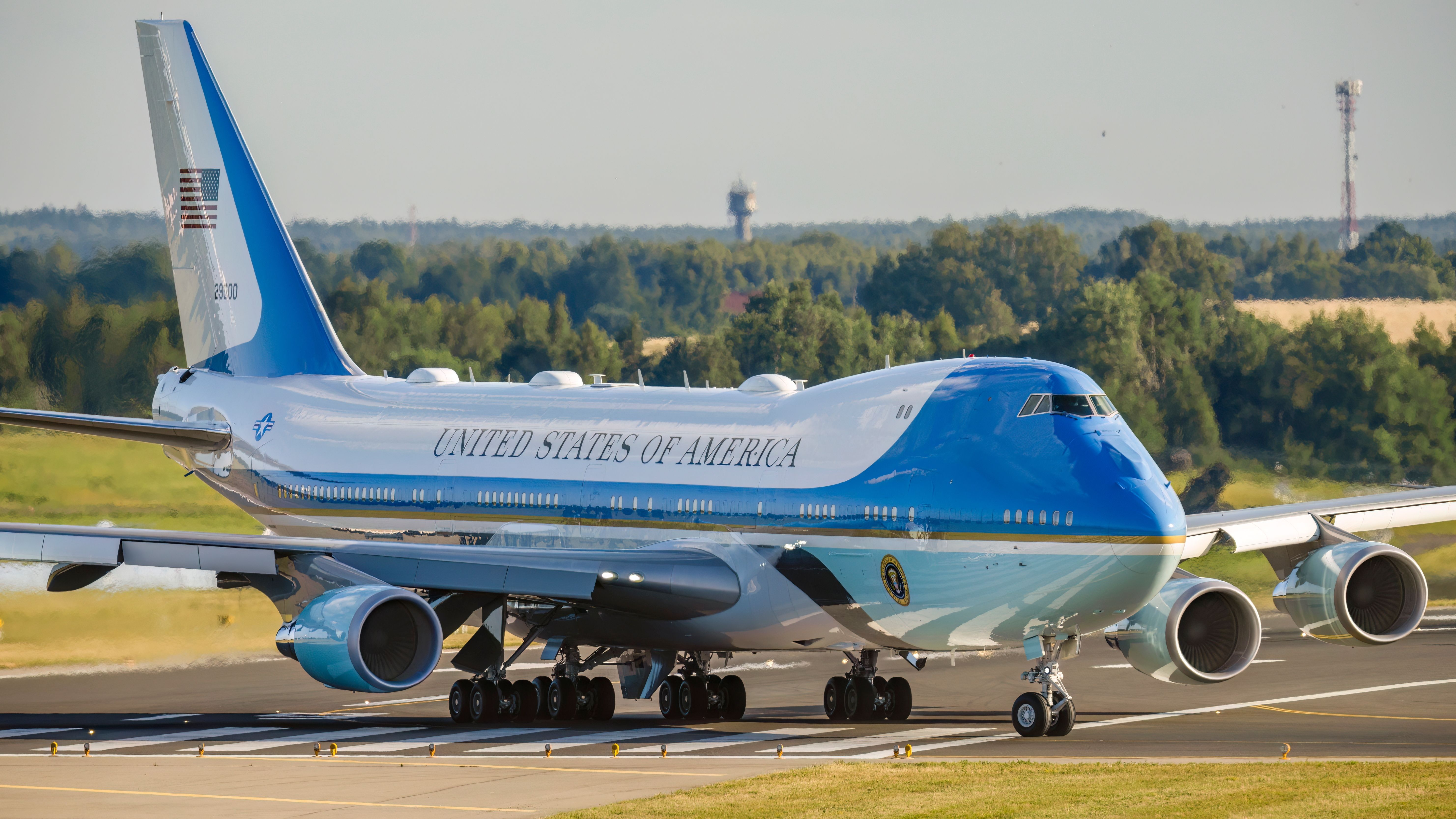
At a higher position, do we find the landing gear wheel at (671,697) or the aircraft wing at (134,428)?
the aircraft wing at (134,428)

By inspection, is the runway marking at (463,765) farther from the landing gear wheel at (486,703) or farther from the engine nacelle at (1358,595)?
the engine nacelle at (1358,595)

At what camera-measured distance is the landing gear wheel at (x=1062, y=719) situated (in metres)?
28.1

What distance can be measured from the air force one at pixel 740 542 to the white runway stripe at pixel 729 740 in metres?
1.30

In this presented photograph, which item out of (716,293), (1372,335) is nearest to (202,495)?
(1372,335)

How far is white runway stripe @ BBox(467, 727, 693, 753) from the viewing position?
2819cm

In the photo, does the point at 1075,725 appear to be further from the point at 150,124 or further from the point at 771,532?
the point at 150,124

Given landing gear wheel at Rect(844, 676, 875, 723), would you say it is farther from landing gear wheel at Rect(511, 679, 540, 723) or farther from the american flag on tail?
the american flag on tail

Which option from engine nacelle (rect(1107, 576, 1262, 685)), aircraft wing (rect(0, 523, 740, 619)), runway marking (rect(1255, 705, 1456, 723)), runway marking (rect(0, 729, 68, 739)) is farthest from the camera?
runway marking (rect(1255, 705, 1456, 723))

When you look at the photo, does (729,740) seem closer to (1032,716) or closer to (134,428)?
(1032,716)

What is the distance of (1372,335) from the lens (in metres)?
67.9

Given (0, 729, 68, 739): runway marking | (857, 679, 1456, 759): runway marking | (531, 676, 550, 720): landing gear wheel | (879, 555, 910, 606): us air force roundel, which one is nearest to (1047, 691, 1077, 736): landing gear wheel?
(857, 679, 1456, 759): runway marking

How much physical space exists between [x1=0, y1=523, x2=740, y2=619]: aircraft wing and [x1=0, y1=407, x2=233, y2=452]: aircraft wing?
5.32m

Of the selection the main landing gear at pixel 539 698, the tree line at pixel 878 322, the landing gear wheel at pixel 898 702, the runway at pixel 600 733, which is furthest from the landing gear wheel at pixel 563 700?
the tree line at pixel 878 322

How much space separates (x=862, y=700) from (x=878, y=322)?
2592 inches
